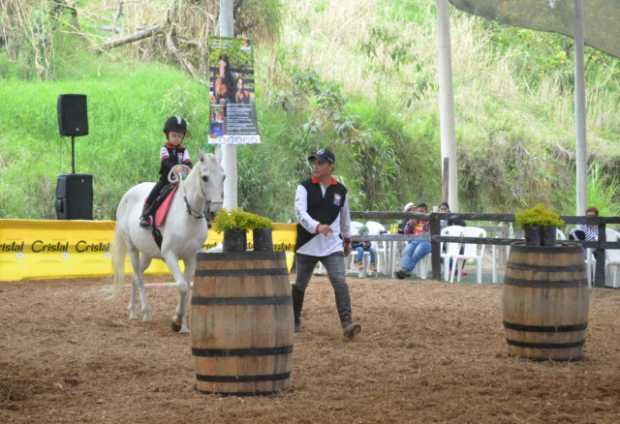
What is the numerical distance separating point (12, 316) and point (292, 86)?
709 inches

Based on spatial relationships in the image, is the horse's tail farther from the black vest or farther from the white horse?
the black vest

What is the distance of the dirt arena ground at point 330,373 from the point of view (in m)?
7.47

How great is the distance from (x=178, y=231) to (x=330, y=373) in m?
3.87

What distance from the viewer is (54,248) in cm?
1922

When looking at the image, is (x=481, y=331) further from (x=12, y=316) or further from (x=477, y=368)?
(x=12, y=316)

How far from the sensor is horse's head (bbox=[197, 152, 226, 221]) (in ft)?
39.6

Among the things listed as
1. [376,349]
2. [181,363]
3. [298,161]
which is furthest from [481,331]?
[298,161]

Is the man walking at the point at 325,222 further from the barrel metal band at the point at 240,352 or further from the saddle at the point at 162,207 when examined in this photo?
the barrel metal band at the point at 240,352

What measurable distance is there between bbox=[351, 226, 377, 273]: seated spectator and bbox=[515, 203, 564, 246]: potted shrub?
10762 mm

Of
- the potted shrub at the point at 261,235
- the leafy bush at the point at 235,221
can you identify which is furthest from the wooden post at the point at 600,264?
the leafy bush at the point at 235,221

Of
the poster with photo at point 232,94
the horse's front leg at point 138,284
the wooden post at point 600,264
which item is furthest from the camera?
the wooden post at point 600,264

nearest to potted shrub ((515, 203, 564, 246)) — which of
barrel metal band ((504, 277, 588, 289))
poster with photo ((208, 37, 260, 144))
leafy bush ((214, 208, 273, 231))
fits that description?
barrel metal band ((504, 277, 588, 289))

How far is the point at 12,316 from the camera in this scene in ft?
45.5

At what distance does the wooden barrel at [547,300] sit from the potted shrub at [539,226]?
0.39 ft
